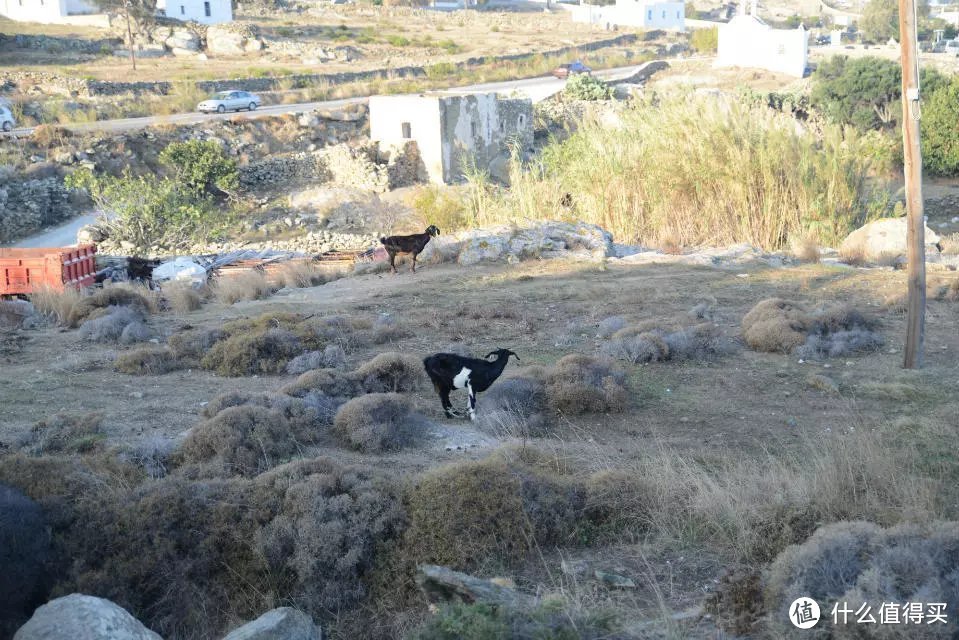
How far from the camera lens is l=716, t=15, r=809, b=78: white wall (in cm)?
5475

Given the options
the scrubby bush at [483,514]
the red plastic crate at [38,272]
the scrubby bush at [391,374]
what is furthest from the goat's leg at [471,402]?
the red plastic crate at [38,272]

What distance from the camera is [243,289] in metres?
14.0

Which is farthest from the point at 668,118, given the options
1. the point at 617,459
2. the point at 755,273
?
the point at 617,459

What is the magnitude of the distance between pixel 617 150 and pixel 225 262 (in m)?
9.09

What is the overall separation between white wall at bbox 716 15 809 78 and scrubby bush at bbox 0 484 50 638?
2215 inches

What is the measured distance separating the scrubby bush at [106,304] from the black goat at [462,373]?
5.89m

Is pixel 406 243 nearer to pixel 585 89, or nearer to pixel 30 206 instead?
pixel 30 206

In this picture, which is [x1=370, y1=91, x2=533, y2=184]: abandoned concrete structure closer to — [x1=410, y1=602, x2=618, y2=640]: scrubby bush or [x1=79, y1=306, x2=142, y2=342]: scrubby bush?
[x1=79, y1=306, x2=142, y2=342]: scrubby bush

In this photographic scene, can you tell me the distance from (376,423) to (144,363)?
3497 millimetres

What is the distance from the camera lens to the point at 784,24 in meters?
96.5

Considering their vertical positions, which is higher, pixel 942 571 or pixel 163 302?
pixel 942 571

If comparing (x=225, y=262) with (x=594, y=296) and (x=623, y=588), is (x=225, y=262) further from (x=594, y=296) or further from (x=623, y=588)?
(x=623, y=588)

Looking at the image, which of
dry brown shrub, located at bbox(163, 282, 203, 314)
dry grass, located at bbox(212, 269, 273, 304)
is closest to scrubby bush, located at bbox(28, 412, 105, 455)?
dry brown shrub, located at bbox(163, 282, 203, 314)

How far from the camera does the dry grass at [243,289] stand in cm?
1391
